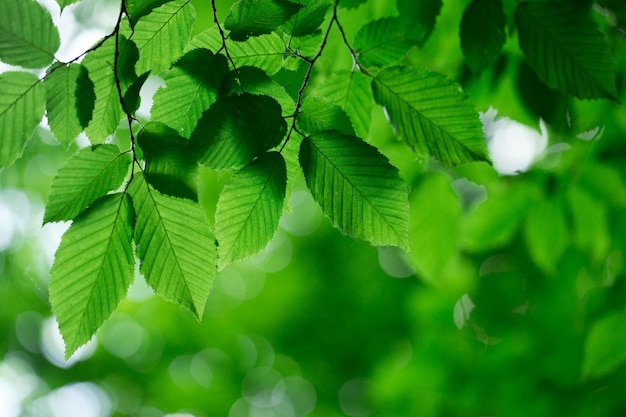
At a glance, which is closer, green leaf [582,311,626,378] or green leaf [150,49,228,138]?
green leaf [150,49,228,138]

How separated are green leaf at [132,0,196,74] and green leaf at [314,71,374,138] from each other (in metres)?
0.26

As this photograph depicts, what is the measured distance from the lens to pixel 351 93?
37.0 inches

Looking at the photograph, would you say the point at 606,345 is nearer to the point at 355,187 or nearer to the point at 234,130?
the point at 355,187

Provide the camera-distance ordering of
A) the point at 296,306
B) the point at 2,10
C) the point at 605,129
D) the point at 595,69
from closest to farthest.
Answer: the point at 2,10, the point at 595,69, the point at 605,129, the point at 296,306

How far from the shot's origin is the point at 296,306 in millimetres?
6340

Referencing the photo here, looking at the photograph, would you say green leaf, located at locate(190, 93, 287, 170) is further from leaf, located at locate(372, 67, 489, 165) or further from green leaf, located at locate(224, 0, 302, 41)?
leaf, located at locate(372, 67, 489, 165)

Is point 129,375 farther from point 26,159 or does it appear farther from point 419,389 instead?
point 419,389

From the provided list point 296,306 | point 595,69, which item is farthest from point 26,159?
point 595,69

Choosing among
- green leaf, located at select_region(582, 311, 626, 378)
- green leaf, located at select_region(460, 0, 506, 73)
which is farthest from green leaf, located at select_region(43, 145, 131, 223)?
green leaf, located at select_region(582, 311, 626, 378)

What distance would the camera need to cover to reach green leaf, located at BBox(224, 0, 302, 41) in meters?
0.72

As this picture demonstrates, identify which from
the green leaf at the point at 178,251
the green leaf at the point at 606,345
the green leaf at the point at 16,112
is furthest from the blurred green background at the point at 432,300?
the green leaf at the point at 16,112

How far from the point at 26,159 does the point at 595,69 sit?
5.55 metres

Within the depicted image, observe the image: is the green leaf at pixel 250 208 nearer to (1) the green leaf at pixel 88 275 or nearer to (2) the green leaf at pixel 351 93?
(1) the green leaf at pixel 88 275

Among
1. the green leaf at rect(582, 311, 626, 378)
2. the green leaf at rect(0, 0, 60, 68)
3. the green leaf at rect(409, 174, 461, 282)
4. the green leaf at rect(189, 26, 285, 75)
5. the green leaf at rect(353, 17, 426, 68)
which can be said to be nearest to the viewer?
the green leaf at rect(0, 0, 60, 68)
